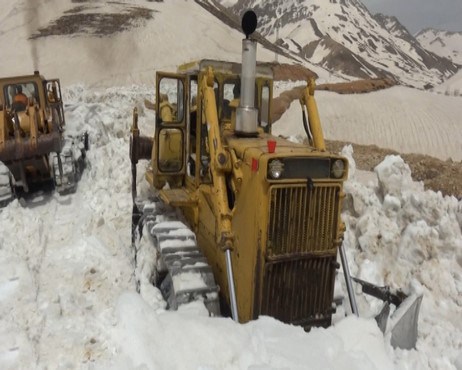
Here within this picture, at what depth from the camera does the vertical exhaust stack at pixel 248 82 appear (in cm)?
422

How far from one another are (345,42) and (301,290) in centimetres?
9157

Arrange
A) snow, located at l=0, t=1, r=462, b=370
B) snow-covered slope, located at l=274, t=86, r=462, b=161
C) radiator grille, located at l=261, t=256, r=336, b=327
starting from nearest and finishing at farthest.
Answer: snow, located at l=0, t=1, r=462, b=370 < radiator grille, located at l=261, t=256, r=336, b=327 < snow-covered slope, located at l=274, t=86, r=462, b=161

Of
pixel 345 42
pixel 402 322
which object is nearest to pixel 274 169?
pixel 402 322

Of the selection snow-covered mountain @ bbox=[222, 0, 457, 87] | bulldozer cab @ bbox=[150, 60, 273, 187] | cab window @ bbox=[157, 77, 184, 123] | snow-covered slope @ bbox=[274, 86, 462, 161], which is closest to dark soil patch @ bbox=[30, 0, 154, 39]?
snow-covered slope @ bbox=[274, 86, 462, 161]

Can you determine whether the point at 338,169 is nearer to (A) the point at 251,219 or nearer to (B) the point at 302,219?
(B) the point at 302,219

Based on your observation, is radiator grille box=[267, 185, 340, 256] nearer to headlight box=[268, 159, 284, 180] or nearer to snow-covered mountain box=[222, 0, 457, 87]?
headlight box=[268, 159, 284, 180]

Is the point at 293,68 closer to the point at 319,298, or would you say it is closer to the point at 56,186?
the point at 56,186

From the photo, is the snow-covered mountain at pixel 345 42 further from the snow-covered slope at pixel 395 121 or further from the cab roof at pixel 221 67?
the cab roof at pixel 221 67

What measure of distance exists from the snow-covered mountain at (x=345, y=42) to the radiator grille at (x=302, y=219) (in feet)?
214

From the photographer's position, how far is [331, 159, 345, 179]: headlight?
12.8 feet

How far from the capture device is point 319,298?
4047 mm

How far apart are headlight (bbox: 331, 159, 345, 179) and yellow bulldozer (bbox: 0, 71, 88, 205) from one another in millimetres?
6564

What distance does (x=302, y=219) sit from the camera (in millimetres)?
3822

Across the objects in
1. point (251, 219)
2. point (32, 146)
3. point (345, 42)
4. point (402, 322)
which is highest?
point (251, 219)
